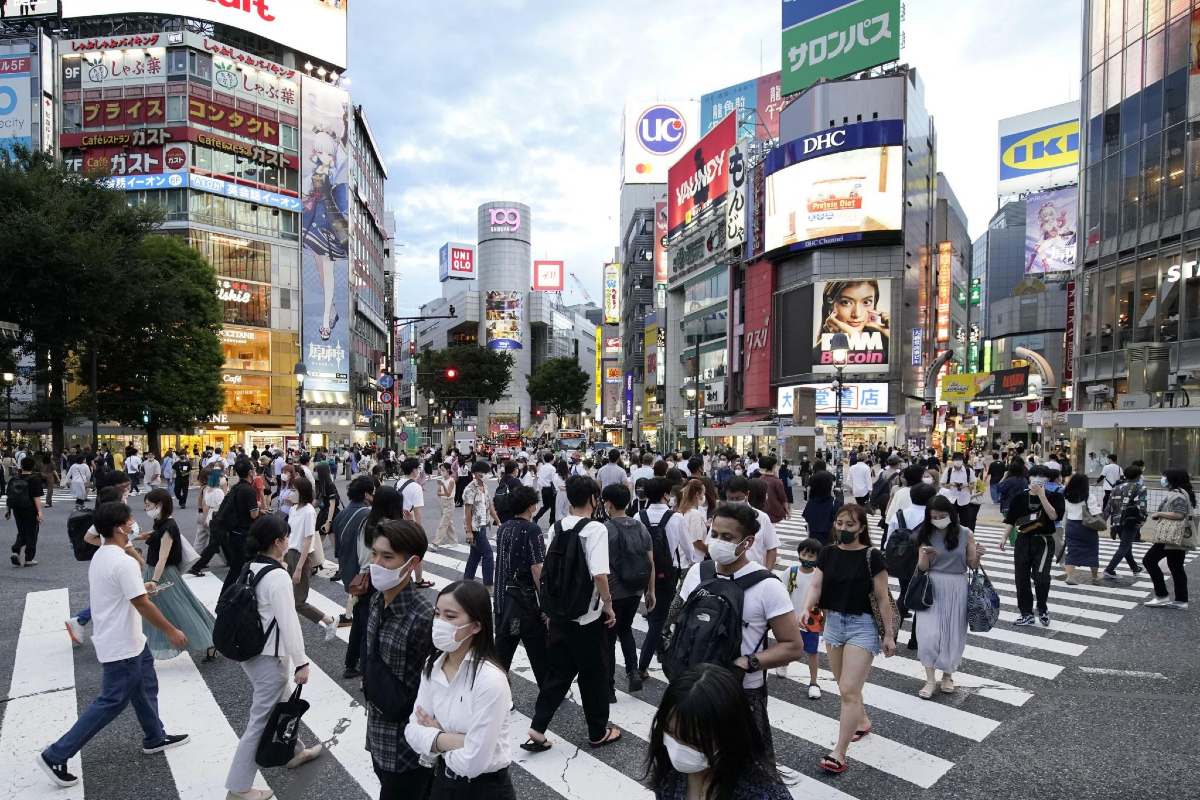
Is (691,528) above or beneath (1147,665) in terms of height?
above

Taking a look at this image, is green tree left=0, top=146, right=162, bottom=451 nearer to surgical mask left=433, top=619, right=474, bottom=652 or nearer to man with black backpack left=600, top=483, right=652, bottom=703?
man with black backpack left=600, top=483, right=652, bottom=703

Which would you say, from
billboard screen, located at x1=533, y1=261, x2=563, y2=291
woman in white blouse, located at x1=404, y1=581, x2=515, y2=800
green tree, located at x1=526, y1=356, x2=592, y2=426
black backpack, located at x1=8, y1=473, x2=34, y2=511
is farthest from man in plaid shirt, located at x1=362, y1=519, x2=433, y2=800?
billboard screen, located at x1=533, y1=261, x2=563, y2=291

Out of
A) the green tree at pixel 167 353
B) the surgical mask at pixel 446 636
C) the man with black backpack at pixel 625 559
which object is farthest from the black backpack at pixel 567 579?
the green tree at pixel 167 353

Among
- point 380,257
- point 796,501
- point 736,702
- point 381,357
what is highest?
point 380,257

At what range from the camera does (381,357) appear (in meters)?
77.5

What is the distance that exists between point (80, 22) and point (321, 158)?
1830 centimetres

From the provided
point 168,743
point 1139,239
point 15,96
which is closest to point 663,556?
point 168,743

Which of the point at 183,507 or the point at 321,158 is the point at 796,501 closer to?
the point at 183,507

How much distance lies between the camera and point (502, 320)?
363 feet

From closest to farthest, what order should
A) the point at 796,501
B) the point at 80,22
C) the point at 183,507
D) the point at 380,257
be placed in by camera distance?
the point at 183,507
the point at 796,501
the point at 80,22
the point at 380,257

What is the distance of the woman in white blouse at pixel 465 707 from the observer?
2457 mm

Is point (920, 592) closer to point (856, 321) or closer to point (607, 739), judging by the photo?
point (607, 739)

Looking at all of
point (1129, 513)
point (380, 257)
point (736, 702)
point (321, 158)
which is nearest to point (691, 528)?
point (736, 702)

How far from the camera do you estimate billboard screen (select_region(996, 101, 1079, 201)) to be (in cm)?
7306
